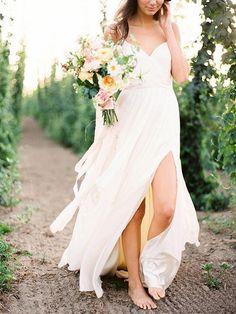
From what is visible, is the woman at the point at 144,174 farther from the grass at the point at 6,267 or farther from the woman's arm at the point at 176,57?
the grass at the point at 6,267

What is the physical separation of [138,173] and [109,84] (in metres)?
0.64

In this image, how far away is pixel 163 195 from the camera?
3549mm

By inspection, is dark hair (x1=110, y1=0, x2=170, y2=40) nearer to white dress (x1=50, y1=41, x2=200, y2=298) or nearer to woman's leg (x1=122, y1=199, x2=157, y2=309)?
white dress (x1=50, y1=41, x2=200, y2=298)

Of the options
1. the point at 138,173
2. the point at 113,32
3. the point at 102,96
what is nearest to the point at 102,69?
the point at 102,96

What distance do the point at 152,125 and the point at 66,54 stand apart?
0.79m

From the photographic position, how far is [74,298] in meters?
3.78

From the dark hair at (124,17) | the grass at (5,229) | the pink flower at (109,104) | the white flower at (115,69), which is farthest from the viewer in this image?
the grass at (5,229)

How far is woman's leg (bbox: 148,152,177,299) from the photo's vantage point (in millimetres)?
3545

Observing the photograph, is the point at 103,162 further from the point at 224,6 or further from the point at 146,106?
the point at 224,6

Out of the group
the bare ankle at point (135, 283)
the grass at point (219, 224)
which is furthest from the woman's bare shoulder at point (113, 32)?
the grass at point (219, 224)

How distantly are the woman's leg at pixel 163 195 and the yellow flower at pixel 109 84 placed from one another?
1.96 feet

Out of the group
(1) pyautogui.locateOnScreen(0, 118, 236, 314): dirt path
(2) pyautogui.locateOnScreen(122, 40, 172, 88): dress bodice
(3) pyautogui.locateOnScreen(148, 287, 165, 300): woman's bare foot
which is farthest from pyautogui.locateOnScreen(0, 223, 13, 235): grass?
(2) pyautogui.locateOnScreen(122, 40, 172, 88): dress bodice

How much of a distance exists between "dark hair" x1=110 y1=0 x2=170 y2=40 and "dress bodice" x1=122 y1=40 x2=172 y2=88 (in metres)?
0.16

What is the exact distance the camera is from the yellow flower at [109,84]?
3.48m
